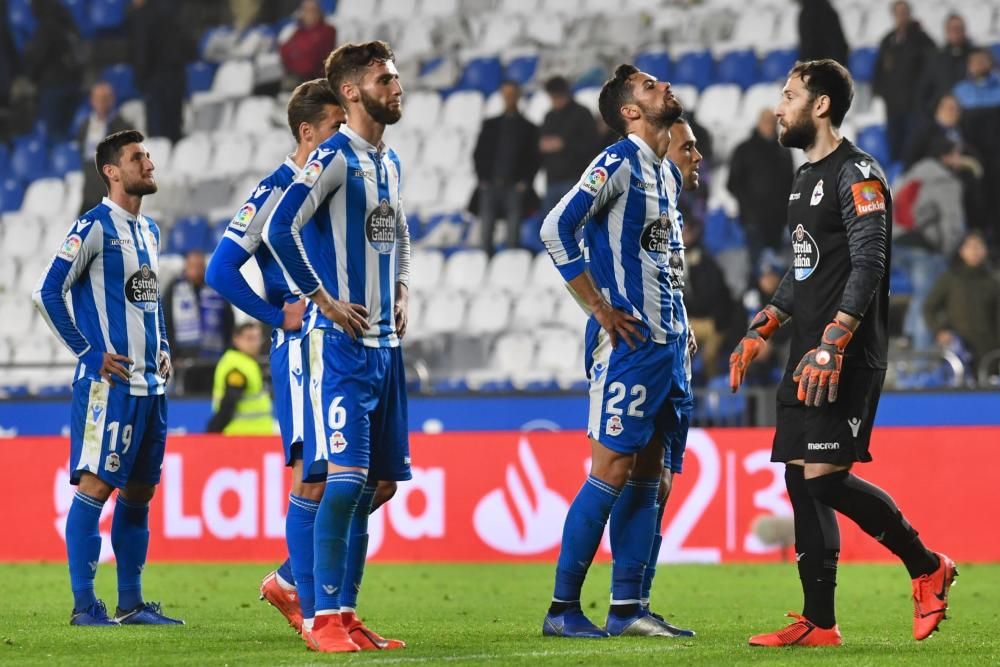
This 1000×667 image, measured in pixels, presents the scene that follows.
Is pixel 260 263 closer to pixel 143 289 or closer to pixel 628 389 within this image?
pixel 143 289

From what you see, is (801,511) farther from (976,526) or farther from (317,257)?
(976,526)

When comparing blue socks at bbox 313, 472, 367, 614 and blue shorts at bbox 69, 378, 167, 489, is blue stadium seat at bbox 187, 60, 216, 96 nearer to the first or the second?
blue shorts at bbox 69, 378, 167, 489

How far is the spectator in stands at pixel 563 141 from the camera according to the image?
1622 centimetres

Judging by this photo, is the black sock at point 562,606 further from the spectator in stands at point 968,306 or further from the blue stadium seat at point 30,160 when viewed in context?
the blue stadium seat at point 30,160

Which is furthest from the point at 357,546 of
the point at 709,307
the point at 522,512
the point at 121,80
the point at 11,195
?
the point at 121,80

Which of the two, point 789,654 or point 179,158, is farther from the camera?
point 179,158

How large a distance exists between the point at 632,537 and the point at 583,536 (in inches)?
11.9

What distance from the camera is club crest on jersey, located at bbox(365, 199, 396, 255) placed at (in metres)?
5.96

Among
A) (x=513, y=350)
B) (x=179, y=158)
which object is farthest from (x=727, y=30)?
(x=179, y=158)

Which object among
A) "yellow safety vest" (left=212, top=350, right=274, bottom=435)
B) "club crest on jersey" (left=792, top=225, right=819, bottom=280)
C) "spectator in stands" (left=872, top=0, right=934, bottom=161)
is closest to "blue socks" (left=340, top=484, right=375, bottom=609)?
"club crest on jersey" (left=792, top=225, right=819, bottom=280)

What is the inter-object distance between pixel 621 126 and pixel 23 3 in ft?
52.5

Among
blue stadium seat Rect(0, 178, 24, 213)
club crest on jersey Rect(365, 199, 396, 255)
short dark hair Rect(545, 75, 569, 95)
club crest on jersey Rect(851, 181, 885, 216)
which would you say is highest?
short dark hair Rect(545, 75, 569, 95)

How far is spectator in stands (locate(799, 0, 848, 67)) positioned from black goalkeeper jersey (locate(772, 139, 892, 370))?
10.6 meters

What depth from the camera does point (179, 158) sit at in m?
19.0
